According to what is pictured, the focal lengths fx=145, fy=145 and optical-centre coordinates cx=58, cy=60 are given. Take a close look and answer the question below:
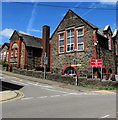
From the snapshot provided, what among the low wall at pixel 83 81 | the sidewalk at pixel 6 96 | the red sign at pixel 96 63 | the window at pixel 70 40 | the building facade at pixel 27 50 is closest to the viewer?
the sidewalk at pixel 6 96

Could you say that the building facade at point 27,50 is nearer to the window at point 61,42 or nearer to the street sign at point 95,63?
the window at point 61,42

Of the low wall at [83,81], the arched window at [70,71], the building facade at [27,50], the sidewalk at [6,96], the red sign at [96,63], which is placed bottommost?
the sidewalk at [6,96]

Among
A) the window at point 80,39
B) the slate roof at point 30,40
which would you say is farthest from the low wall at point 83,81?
the slate roof at point 30,40

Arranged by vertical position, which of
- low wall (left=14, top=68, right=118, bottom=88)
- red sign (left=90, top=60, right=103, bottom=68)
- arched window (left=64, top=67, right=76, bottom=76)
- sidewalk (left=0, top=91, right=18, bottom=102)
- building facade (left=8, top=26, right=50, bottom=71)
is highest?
building facade (left=8, top=26, right=50, bottom=71)

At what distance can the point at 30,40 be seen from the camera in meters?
31.0

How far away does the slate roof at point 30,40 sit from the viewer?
29467 millimetres

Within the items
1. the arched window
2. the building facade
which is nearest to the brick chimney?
the building facade

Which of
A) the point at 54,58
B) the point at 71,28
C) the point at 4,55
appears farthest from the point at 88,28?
the point at 4,55

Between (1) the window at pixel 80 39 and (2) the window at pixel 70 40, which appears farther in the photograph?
(2) the window at pixel 70 40

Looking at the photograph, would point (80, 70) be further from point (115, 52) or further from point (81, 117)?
point (81, 117)

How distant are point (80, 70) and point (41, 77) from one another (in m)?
6.20

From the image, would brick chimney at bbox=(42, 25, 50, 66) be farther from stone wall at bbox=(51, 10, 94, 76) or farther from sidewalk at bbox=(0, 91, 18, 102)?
sidewalk at bbox=(0, 91, 18, 102)

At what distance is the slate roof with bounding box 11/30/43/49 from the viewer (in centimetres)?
2947

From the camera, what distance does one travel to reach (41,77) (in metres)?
22.2
